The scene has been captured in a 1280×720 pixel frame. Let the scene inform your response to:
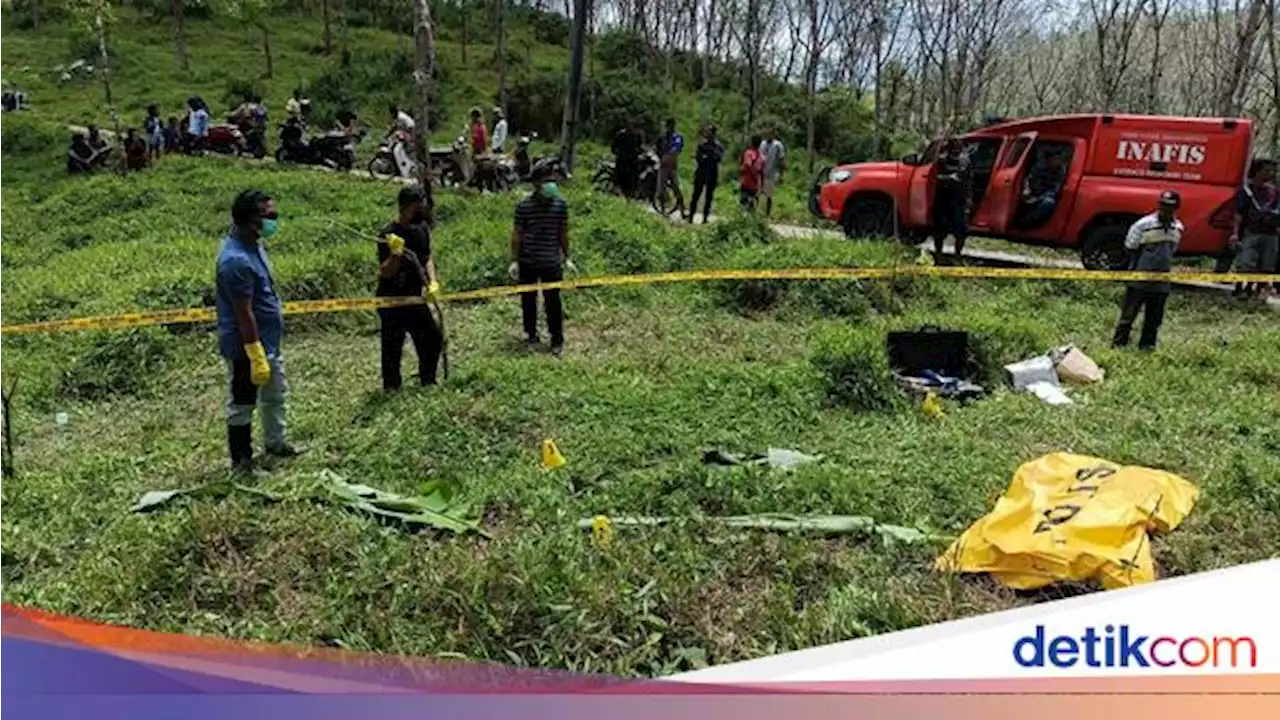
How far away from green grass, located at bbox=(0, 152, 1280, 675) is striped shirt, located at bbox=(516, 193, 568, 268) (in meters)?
0.74

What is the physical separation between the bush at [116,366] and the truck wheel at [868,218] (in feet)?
28.3

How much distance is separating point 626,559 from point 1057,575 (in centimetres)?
150

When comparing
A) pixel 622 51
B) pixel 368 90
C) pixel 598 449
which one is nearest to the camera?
pixel 598 449

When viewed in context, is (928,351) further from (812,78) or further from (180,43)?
(180,43)

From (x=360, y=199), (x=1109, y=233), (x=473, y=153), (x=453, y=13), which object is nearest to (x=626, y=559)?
(x=1109, y=233)

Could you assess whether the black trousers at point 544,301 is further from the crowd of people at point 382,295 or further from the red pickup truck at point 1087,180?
the red pickup truck at point 1087,180

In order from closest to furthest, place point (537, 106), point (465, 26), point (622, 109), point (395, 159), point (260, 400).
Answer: point (260, 400), point (395, 159), point (622, 109), point (537, 106), point (465, 26)

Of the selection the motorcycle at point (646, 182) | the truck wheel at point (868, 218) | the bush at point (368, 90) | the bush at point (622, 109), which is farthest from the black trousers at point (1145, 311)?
the bush at point (368, 90)

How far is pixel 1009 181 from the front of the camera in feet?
42.6

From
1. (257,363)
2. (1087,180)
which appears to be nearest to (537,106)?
(1087,180)

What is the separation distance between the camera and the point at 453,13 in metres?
38.1

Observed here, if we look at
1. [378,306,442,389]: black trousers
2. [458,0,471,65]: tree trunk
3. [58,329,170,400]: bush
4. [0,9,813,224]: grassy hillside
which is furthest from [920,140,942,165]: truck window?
[458,0,471,65]: tree trunk

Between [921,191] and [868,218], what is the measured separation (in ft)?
2.80

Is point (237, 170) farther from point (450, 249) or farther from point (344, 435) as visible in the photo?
point (344, 435)
